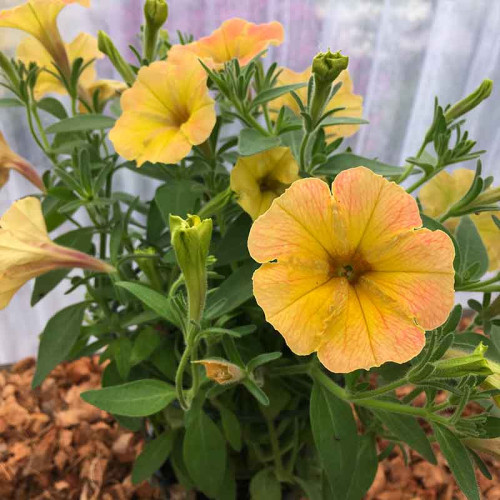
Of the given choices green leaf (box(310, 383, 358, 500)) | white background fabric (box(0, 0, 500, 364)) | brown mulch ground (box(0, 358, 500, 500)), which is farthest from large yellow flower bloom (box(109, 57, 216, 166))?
brown mulch ground (box(0, 358, 500, 500))

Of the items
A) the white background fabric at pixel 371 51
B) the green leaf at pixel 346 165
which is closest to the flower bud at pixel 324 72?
the green leaf at pixel 346 165

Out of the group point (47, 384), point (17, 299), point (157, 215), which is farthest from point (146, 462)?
point (17, 299)

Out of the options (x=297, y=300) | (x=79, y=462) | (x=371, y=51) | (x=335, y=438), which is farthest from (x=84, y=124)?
(x=371, y=51)

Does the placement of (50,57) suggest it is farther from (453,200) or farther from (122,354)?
(453,200)

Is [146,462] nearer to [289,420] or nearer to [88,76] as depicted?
[289,420]

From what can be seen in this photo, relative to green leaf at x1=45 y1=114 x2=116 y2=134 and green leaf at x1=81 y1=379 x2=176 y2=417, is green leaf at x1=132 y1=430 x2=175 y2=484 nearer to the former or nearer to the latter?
green leaf at x1=81 y1=379 x2=176 y2=417
